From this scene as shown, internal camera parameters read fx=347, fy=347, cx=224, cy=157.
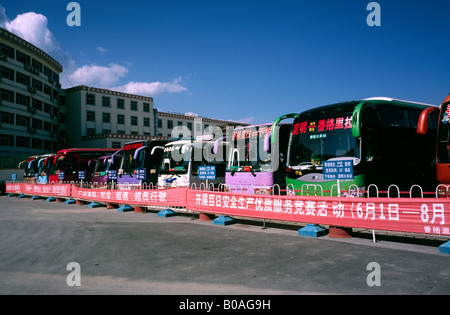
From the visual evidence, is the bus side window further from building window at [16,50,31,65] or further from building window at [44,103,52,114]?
building window at [44,103,52,114]

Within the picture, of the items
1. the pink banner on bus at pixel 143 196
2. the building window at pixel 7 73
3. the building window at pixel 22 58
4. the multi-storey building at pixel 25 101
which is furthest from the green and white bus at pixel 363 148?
the building window at pixel 22 58

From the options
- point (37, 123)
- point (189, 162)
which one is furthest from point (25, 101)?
point (189, 162)

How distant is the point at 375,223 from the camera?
7.54m

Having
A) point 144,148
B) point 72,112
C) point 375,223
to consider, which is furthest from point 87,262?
point 72,112

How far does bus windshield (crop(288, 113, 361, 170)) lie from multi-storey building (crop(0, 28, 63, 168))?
4233 centimetres

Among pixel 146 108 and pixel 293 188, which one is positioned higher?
pixel 146 108

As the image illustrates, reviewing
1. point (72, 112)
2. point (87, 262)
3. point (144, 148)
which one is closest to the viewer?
point (87, 262)

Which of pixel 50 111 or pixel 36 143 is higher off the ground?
pixel 50 111

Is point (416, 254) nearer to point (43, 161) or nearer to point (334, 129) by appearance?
point (334, 129)

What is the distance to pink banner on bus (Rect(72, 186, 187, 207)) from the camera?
13.2m

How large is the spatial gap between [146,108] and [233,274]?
60052mm

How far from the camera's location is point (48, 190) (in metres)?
23.2

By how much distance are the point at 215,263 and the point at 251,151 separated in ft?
23.5

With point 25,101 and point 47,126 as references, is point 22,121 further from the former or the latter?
point 47,126
